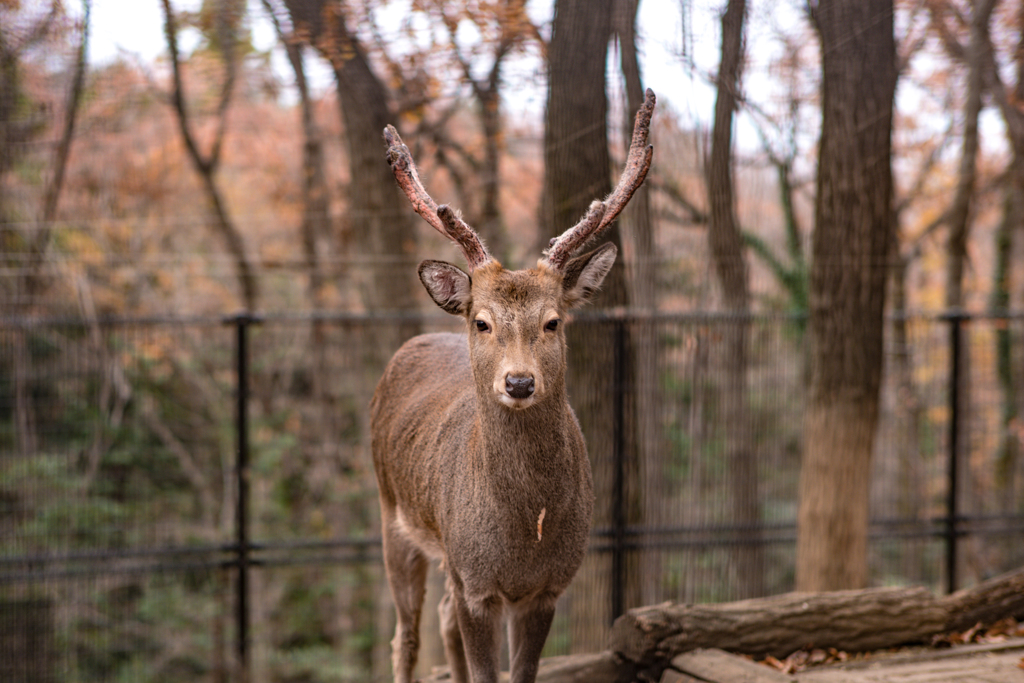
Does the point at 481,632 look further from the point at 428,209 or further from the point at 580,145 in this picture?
the point at 580,145

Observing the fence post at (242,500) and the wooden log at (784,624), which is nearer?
the wooden log at (784,624)

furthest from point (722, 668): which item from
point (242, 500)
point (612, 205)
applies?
point (242, 500)

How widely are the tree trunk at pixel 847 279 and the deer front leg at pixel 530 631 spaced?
120 inches

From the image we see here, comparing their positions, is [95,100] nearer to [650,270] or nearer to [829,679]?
[650,270]

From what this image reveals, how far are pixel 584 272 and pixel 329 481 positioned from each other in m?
10.1

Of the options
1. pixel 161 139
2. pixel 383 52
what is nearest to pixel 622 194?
pixel 383 52

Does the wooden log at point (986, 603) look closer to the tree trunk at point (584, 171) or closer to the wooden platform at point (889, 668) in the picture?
the wooden platform at point (889, 668)

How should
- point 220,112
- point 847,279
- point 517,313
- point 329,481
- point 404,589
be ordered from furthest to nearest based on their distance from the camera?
1. point 329,481
2. point 220,112
3. point 847,279
4. point 404,589
5. point 517,313

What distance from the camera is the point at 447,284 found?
3.57 metres

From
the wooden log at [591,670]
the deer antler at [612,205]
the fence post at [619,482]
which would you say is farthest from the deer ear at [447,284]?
the fence post at [619,482]

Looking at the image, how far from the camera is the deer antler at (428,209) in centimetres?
355

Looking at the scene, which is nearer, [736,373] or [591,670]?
[591,670]

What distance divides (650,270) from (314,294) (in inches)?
362

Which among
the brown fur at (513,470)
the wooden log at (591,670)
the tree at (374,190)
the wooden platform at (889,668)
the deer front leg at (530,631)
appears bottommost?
the wooden log at (591,670)
